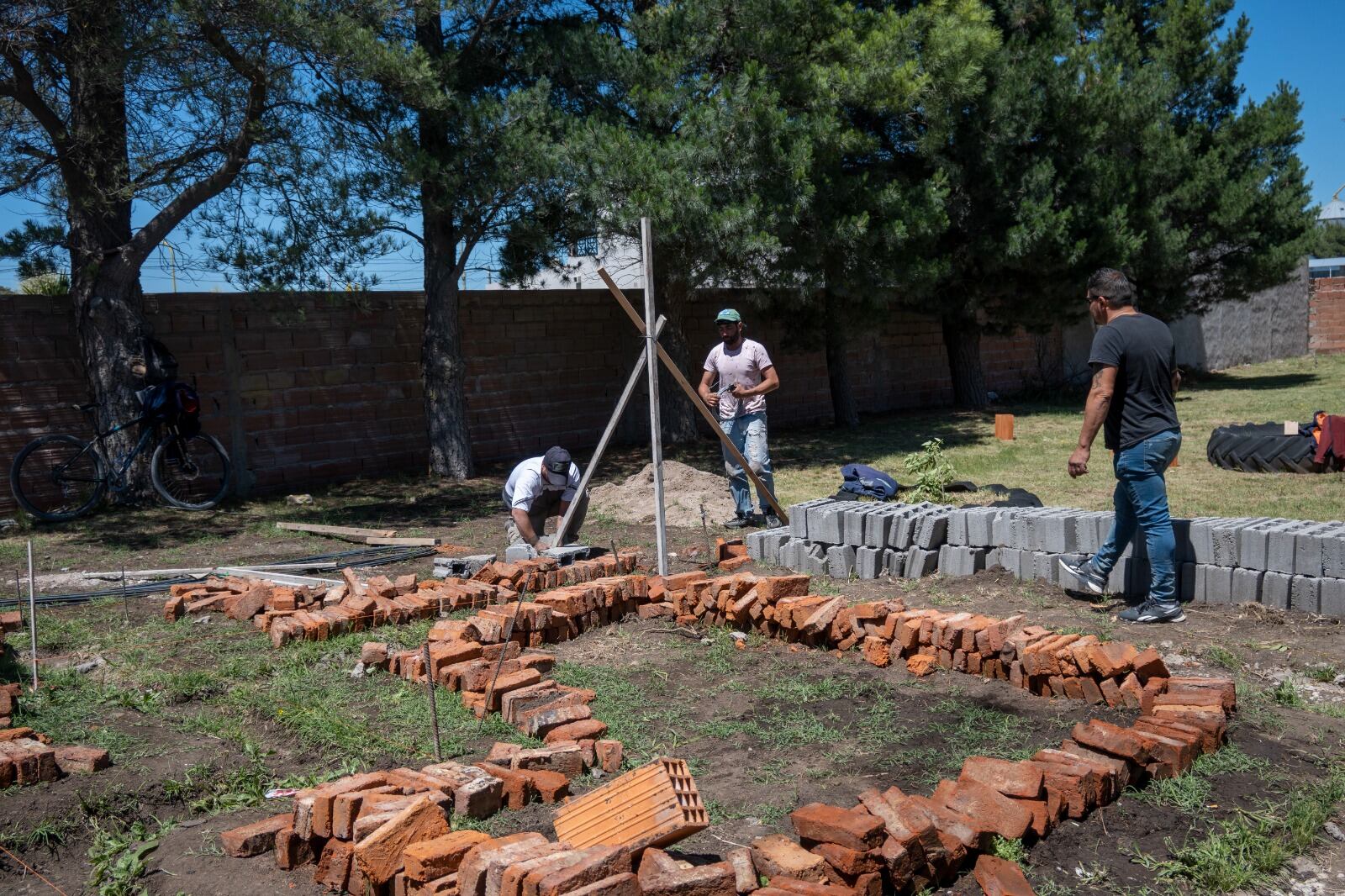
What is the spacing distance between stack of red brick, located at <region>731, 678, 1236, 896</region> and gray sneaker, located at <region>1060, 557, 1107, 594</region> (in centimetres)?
196

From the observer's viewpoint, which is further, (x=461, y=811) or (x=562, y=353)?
(x=562, y=353)

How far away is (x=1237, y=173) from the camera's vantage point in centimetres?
2059

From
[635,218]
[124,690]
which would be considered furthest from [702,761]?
[635,218]

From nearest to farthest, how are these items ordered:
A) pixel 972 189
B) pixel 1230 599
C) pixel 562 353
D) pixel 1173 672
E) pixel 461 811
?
pixel 461 811, pixel 1173 672, pixel 1230 599, pixel 562 353, pixel 972 189

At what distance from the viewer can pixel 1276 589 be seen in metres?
5.73

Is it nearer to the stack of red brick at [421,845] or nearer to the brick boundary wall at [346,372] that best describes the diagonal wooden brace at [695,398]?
the stack of red brick at [421,845]

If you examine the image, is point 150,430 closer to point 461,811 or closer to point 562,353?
point 562,353

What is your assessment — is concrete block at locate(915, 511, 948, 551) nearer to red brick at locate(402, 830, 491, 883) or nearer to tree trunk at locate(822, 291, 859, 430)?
red brick at locate(402, 830, 491, 883)

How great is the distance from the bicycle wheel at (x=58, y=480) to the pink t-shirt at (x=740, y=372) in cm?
592

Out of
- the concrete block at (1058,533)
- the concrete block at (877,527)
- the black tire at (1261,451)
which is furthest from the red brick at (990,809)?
the black tire at (1261,451)

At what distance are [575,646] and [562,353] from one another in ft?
28.3

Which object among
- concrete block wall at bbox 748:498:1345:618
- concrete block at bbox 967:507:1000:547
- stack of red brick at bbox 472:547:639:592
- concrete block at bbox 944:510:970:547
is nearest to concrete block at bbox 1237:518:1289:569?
concrete block wall at bbox 748:498:1345:618

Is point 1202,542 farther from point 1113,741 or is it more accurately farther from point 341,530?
point 341,530

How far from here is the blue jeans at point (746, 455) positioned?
877 cm
